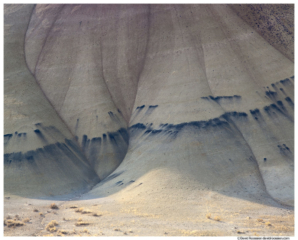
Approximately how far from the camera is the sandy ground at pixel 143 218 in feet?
92.5

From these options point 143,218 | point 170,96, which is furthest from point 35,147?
point 143,218

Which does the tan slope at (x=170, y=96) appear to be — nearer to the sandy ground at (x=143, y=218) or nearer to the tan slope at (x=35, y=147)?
the tan slope at (x=35, y=147)

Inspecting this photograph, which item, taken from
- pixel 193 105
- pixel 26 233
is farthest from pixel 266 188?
pixel 26 233

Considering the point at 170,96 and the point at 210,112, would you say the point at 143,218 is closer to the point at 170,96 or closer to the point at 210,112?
the point at 210,112

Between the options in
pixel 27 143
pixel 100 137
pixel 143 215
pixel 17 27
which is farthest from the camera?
pixel 17 27

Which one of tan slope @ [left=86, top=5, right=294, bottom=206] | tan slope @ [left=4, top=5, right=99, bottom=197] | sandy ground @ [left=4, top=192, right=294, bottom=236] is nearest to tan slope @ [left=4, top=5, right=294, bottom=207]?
tan slope @ [left=86, top=5, right=294, bottom=206]

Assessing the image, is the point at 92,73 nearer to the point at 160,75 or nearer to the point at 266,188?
A: the point at 160,75

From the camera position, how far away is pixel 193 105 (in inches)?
1699

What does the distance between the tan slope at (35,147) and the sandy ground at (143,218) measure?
2.98 meters

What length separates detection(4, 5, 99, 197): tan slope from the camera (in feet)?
128

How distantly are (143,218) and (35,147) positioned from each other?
50.7 feet

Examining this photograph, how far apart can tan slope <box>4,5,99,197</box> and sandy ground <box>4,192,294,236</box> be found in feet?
9.76

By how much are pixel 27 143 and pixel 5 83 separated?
9.40 metres

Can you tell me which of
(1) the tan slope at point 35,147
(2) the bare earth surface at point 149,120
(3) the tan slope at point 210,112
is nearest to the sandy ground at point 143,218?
(2) the bare earth surface at point 149,120
